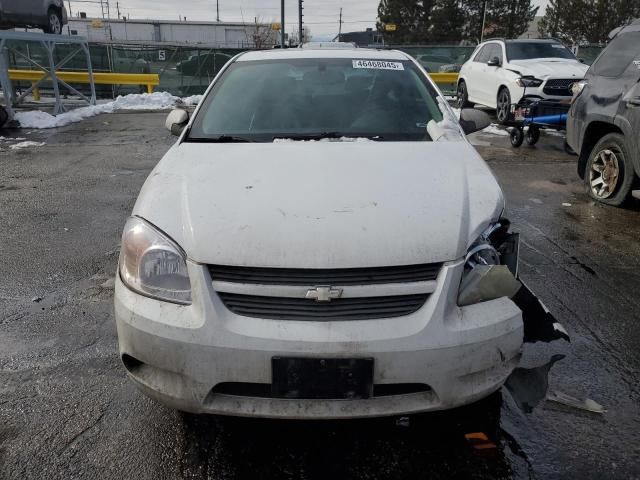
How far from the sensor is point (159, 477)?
2.10 metres

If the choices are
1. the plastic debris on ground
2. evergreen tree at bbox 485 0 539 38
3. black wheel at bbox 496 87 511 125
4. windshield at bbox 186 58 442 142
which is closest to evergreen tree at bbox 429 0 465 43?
evergreen tree at bbox 485 0 539 38

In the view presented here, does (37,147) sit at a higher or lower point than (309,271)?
lower

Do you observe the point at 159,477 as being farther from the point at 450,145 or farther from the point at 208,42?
the point at 208,42

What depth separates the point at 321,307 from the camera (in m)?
1.95

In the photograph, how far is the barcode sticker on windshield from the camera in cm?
367

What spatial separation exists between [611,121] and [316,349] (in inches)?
201

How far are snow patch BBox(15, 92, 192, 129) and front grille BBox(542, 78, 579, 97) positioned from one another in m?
11.5

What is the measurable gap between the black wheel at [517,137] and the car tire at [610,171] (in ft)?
11.7

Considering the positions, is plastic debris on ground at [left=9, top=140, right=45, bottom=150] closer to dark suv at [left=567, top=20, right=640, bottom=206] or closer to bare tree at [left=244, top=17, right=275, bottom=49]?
dark suv at [left=567, top=20, right=640, bottom=206]

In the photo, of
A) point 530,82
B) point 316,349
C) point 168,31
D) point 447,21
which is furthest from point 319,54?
point 168,31

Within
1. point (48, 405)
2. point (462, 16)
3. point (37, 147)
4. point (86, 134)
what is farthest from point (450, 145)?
point (462, 16)

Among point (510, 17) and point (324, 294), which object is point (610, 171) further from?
point (510, 17)

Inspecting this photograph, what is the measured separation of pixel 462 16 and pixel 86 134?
4562cm

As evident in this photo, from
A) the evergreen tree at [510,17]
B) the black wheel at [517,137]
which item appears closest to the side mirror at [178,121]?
the black wheel at [517,137]
